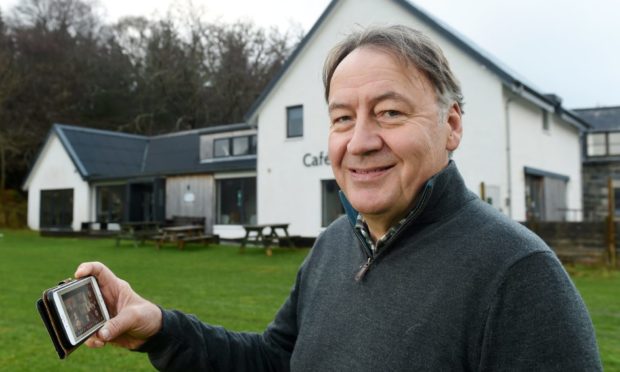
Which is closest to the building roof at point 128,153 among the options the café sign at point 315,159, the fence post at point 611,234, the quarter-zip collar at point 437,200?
the café sign at point 315,159

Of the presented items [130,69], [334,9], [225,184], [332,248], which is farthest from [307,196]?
[130,69]

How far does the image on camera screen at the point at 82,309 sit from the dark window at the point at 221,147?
21389mm

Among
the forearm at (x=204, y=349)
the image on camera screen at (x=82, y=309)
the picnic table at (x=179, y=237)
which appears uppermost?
the image on camera screen at (x=82, y=309)

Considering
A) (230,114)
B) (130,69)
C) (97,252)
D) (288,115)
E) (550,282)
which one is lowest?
(97,252)

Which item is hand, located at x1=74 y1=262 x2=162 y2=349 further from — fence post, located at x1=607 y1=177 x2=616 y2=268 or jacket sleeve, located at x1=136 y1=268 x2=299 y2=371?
fence post, located at x1=607 y1=177 x2=616 y2=268

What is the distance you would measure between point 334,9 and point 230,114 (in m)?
21.3

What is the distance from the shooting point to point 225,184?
21.7m

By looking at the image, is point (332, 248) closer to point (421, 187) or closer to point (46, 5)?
point (421, 187)

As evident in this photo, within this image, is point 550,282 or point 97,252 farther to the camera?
point 97,252

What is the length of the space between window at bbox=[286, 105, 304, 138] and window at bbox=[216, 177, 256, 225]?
2.89m

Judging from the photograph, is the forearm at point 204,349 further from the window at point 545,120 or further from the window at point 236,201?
the window at point 236,201

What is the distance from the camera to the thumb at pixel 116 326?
167 centimetres

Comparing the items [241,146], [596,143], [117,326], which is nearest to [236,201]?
[241,146]

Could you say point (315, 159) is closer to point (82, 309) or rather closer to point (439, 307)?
point (82, 309)
